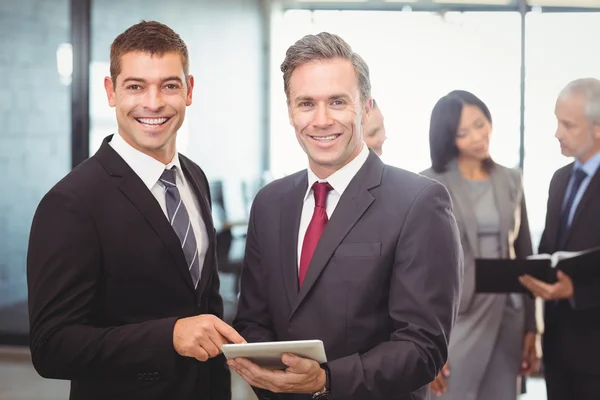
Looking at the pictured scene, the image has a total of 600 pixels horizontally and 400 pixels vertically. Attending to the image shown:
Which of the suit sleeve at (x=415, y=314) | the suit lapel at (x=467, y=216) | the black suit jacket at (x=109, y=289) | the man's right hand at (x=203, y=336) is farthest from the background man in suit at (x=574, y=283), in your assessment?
→ the man's right hand at (x=203, y=336)

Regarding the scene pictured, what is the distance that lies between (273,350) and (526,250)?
7.82 feet

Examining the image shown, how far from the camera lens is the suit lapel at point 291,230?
2027 millimetres

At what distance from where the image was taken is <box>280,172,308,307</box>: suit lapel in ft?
6.65

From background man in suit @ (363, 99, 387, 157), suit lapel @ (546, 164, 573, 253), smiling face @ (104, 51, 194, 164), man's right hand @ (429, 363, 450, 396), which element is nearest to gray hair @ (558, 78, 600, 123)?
suit lapel @ (546, 164, 573, 253)

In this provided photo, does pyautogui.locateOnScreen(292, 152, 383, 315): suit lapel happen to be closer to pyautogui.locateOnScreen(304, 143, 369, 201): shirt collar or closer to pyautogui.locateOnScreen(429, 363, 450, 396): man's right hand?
pyautogui.locateOnScreen(304, 143, 369, 201): shirt collar

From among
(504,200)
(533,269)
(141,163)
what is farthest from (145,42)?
(533,269)

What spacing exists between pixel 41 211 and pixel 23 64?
4032 mm

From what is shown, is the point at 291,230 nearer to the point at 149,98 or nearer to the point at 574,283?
the point at 149,98

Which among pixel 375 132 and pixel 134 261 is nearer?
pixel 134 261

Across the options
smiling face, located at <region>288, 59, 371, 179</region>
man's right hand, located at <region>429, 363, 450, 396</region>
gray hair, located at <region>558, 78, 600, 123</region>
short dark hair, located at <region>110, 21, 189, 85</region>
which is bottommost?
man's right hand, located at <region>429, 363, 450, 396</region>

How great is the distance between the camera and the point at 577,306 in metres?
3.62

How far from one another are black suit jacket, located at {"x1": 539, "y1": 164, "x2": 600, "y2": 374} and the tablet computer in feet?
6.98

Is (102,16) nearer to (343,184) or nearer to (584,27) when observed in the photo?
(584,27)

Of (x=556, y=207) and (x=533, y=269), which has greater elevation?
(x=556, y=207)
